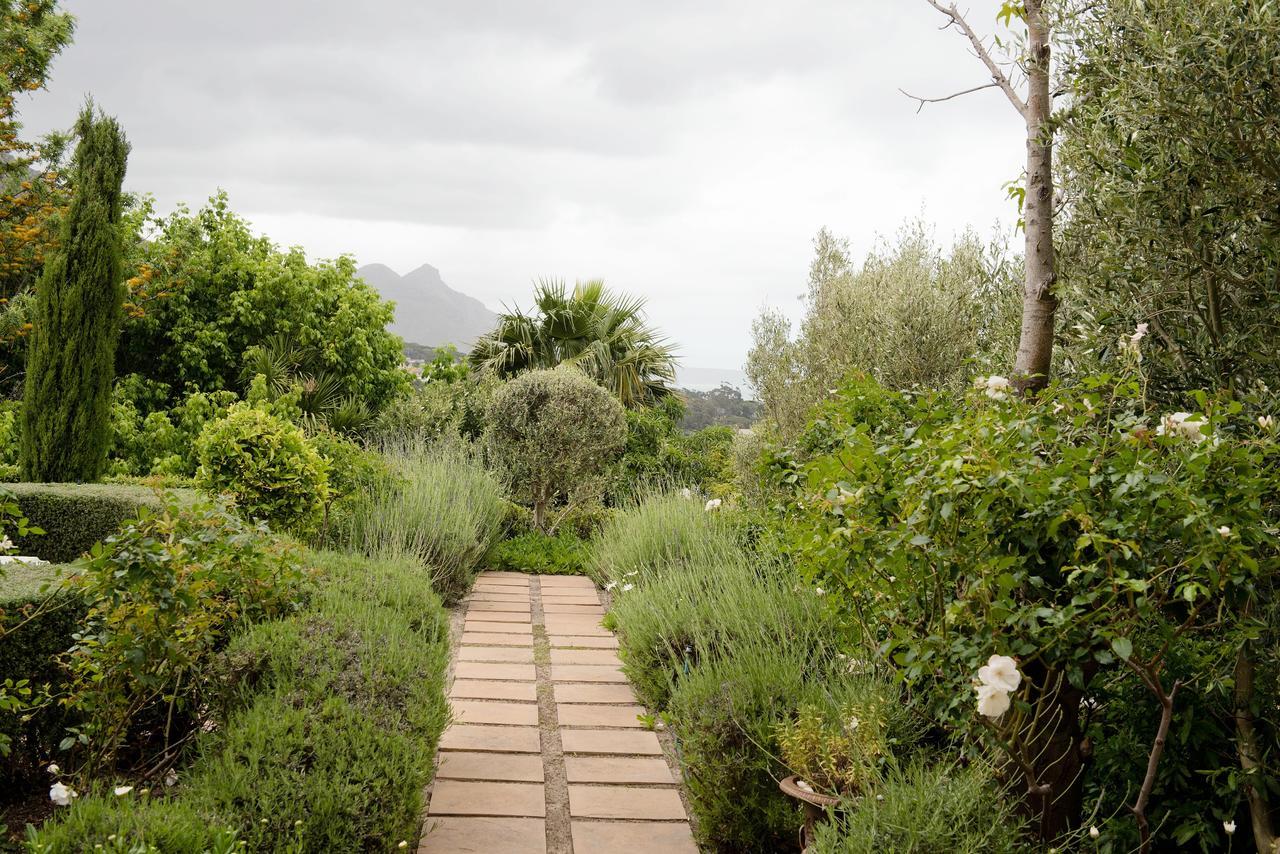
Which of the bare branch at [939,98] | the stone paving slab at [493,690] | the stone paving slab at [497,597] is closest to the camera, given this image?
the bare branch at [939,98]

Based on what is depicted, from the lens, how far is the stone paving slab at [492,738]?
11.9 ft

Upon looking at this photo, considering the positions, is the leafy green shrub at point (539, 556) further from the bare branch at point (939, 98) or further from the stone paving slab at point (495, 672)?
the bare branch at point (939, 98)

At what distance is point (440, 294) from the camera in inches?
2489

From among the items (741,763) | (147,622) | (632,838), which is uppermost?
(147,622)

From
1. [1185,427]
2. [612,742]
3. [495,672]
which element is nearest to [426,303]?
[495,672]

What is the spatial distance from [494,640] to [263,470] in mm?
1917

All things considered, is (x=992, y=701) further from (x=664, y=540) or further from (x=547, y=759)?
(x=664, y=540)

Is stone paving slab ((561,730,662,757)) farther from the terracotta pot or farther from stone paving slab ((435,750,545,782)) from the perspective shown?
the terracotta pot

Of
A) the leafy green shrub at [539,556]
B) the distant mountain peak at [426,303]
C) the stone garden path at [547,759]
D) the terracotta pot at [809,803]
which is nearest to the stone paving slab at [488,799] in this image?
the stone garden path at [547,759]

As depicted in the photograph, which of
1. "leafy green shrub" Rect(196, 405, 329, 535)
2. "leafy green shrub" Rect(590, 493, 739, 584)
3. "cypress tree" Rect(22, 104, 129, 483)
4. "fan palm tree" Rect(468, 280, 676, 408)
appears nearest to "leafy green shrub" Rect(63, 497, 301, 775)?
"leafy green shrub" Rect(196, 405, 329, 535)

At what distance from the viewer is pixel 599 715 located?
4105 mm

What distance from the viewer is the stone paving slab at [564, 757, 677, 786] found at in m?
3.39

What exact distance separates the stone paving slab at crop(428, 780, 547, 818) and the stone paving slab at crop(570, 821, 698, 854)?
0.65 ft

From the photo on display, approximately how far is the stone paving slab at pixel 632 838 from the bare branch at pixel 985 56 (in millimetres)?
3019
